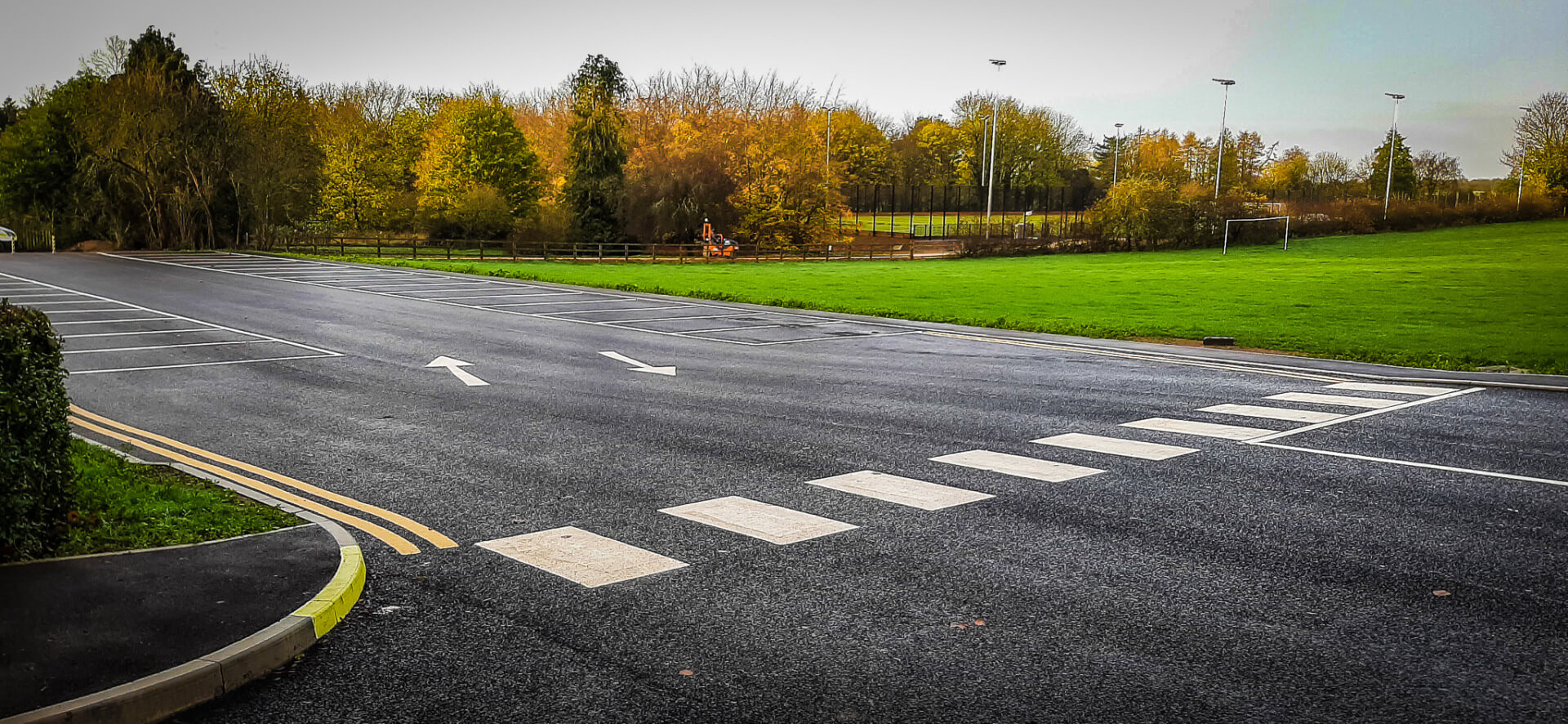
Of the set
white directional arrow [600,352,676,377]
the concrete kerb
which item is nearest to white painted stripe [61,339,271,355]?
white directional arrow [600,352,676,377]

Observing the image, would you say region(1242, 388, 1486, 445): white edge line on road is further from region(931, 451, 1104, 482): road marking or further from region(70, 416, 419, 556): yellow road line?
region(70, 416, 419, 556): yellow road line

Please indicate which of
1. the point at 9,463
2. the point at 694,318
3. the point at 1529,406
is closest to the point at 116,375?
the point at 9,463

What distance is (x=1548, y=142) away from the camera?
250 ft

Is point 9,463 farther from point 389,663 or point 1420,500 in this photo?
point 1420,500

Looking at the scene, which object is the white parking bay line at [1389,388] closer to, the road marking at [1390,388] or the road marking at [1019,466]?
the road marking at [1390,388]

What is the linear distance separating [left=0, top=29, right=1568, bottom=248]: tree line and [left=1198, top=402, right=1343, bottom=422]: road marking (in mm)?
51126

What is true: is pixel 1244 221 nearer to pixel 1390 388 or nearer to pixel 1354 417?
pixel 1390 388

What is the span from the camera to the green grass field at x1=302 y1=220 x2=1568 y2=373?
67.6 feet

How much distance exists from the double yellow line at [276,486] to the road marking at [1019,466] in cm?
453

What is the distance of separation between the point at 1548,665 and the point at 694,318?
20702 mm

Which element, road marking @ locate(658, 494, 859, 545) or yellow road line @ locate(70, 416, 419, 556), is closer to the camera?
yellow road line @ locate(70, 416, 419, 556)

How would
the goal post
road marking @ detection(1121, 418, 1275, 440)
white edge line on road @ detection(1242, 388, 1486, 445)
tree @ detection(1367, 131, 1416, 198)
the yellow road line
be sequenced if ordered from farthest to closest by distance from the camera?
1. tree @ detection(1367, 131, 1416, 198)
2. the goal post
3. road marking @ detection(1121, 418, 1275, 440)
4. white edge line on road @ detection(1242, 388, 1486, 445)
5. the yellow road line

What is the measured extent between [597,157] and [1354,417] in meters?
59.1

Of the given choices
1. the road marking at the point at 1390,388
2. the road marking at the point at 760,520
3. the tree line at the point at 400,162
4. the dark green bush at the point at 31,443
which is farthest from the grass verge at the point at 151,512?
the tree line at the point at 400,162
